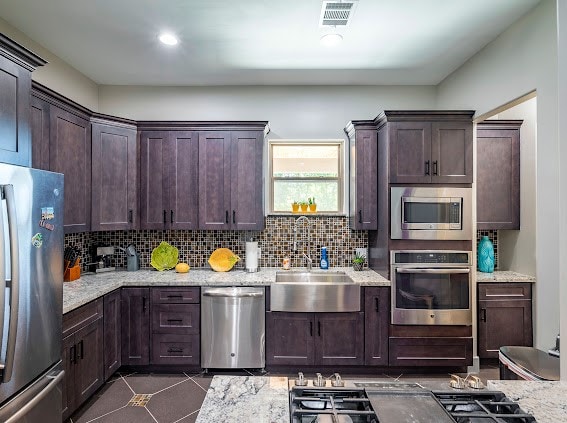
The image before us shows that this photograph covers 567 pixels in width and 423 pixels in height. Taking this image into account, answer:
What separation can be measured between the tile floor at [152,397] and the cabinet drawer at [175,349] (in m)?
0.15

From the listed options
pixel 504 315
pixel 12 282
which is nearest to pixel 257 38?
pixel 12 282

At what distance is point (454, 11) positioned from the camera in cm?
249

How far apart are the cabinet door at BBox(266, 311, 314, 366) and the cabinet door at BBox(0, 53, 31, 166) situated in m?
2.28

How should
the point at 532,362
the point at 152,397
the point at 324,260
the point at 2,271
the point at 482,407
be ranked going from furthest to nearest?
the point at 324,260
the point at 152,397
the point at 532,362
the point at 2,271
the point at 482,407

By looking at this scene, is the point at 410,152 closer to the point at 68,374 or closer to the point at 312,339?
the point at 312,339

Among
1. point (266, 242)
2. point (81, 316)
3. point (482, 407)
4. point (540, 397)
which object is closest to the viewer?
point (482, 407)

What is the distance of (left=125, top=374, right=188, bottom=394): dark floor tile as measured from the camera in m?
3.02

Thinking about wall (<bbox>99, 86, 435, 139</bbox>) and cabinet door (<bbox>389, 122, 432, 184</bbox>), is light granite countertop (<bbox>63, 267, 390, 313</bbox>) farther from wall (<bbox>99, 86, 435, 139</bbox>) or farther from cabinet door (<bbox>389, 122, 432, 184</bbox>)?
wall (<bbox>99, 86, 435, 139</bbox>)

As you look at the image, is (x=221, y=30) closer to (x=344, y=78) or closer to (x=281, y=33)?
(x=281, y=33)

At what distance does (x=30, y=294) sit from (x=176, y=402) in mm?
1573

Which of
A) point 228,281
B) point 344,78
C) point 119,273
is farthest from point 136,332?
point 344,78

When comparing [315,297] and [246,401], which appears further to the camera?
[315,297]

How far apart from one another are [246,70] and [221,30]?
2.56ft

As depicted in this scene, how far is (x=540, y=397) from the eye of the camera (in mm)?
1072
